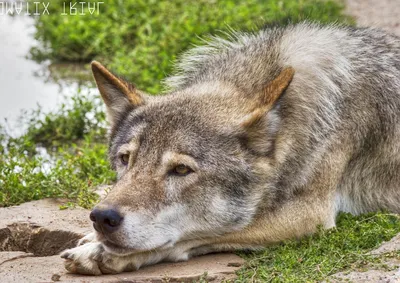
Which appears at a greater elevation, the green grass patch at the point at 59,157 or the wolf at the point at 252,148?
the wolf at the point at 252,148

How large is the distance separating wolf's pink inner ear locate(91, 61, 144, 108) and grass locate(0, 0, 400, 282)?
1.34 meters

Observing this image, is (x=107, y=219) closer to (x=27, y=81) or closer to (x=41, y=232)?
(x=41, y=232)

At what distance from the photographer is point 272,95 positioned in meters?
6.77

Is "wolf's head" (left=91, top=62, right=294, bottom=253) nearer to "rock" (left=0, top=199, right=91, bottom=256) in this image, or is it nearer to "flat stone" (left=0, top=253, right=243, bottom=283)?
"flat stone" (left=0, top=253, right=243, bottom=283)

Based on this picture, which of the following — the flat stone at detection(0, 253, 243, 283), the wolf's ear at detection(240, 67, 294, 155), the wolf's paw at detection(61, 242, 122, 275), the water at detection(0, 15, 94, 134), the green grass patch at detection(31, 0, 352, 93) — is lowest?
the water at detection(0, 15, 94, 134)

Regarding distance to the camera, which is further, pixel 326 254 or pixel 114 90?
pixel 114 90

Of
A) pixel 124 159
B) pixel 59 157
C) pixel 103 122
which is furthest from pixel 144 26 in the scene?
pixel 124 159

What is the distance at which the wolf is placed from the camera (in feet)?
21.1

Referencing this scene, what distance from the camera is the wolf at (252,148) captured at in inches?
253

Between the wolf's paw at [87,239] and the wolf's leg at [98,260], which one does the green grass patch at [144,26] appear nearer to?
the wolf's paw at [87,239]

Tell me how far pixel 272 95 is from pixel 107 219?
5.56 feet

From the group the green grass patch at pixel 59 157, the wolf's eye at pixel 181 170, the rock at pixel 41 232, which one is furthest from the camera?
the green grass patch at pixel 59 157

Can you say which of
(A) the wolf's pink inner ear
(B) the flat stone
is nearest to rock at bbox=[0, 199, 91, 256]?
(B) the flat stone

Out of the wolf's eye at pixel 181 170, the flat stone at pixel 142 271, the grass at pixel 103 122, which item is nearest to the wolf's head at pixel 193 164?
the wolf's eye at pixel 181 170
